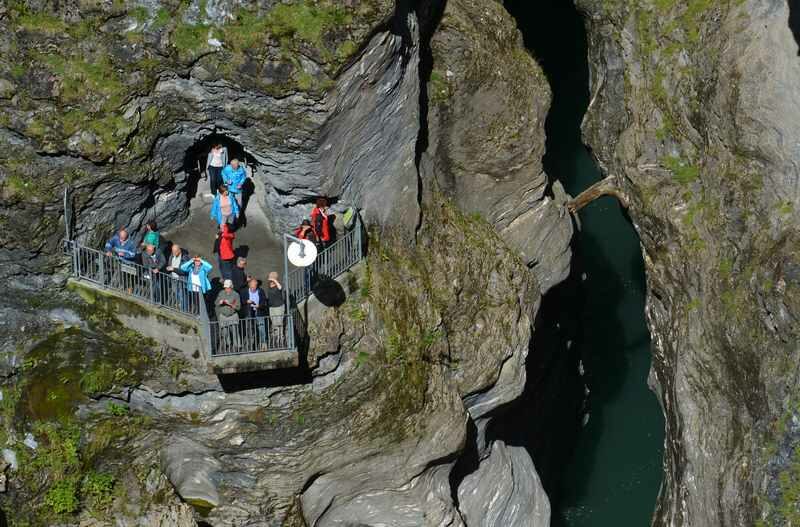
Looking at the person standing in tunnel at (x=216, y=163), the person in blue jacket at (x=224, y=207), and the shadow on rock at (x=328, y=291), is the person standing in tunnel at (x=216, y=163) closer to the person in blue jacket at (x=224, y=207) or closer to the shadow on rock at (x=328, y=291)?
the person in blue jacket at (x=224, y=207)

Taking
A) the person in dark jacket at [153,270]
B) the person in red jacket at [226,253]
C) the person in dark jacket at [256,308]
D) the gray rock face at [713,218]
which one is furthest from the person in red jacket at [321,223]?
the gray rock face at [713,218]

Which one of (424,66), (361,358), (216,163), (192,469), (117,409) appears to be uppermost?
(424,66)

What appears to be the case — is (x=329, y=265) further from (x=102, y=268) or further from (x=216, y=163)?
(x=102, y=268)

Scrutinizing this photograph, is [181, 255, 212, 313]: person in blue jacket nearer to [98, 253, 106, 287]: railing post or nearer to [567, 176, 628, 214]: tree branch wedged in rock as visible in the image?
[98, 253, 106, 287]: railing post

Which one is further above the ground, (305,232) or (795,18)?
(795,18)

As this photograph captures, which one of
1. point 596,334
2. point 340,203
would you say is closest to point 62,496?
point 340,203

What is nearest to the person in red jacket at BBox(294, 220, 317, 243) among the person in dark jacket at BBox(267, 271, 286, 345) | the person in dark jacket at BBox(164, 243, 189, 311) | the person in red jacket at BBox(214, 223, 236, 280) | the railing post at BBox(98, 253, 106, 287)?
the person in dark jacket at BBox(267, 271, 286, 345)

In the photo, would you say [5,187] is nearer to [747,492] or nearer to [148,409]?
[148,409]
